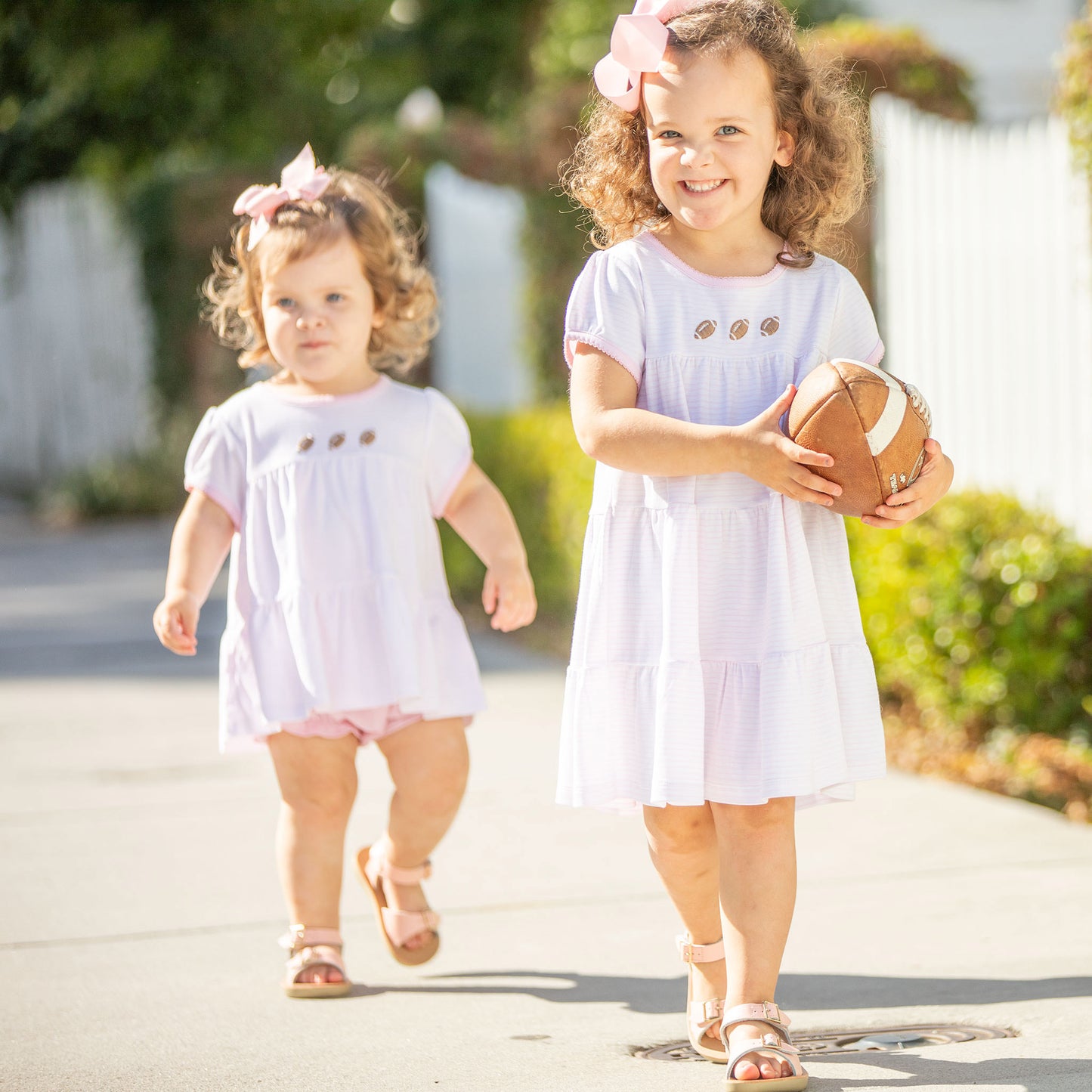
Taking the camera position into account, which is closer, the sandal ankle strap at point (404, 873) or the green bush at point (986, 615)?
the sandal ankle strap at point (404, 873)

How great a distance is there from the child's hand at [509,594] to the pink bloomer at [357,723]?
0.23 m

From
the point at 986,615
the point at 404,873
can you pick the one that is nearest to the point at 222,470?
the point at 404,873

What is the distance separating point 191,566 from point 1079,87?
315 centimetres

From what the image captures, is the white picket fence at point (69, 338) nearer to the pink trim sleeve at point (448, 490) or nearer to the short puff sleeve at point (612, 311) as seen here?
the pink trim sleeve at point (448, 490)

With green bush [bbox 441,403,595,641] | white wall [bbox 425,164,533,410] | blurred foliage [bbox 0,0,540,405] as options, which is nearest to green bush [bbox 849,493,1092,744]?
green bush [bbox 441,403,595,641]

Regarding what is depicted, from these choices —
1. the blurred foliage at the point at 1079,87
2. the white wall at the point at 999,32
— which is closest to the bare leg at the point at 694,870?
the blurred foliage at the point at 1079,87

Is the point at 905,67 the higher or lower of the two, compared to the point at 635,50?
higher

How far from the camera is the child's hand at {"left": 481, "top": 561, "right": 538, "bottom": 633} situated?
355 centimetres

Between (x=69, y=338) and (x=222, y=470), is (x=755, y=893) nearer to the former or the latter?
(x=222, y=470)

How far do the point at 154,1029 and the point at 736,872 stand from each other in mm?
1166

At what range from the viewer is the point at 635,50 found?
2922 millimetres

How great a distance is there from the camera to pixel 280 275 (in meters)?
3.58

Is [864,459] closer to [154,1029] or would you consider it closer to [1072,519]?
[154,1029]

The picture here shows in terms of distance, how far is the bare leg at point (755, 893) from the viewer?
2840 mm
